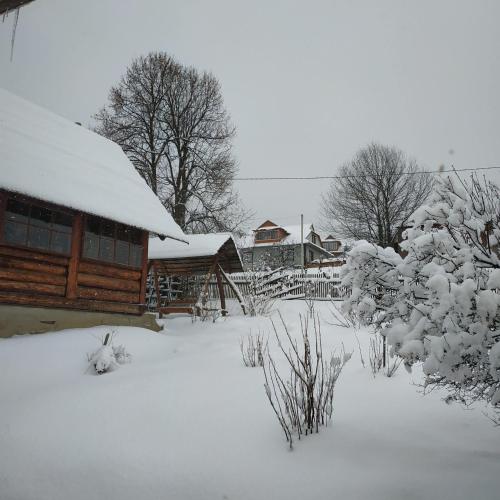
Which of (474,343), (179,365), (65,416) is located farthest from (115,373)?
(474,343)

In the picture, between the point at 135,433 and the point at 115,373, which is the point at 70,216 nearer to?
the point at 115,373

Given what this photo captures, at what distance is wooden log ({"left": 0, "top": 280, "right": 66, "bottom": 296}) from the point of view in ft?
21.6

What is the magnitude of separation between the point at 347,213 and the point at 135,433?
23.5m

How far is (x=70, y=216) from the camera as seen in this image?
7566 millimetres

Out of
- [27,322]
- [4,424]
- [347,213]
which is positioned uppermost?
[347,213]

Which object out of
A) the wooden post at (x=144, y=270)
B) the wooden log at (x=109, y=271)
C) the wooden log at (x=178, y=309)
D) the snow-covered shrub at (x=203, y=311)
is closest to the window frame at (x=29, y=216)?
the wooden log at (x=109, y=271)

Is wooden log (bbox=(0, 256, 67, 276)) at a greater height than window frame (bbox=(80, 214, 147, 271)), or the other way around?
window frame (bbox=(80, 214, 147, 271))

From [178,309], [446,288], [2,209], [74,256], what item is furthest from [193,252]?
[446,288]

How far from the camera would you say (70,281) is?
7414 millimetres

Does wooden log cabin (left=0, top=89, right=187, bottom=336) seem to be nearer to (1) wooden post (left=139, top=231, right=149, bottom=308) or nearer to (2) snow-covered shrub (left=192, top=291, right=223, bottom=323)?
(1) wooden post (left=139, top=231, right=149, bottom=308)

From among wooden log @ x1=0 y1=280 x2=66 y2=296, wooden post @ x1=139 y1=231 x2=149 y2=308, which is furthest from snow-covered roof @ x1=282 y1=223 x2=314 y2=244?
wooden log @ x1=0 y1=280 x2=66 y2=296

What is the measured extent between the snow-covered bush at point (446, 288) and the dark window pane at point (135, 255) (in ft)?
22.5

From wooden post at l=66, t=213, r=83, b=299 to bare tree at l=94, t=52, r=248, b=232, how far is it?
355 inches

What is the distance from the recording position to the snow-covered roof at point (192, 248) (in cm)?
1106
